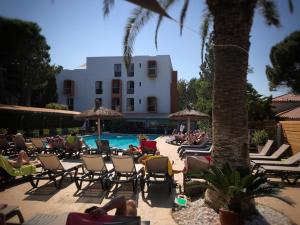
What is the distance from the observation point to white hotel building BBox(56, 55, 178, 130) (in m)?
41.7

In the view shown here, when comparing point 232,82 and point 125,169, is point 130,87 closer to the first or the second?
point 125,169

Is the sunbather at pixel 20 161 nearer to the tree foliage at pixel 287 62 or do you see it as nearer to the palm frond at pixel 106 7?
the palm frond at pixel 106 7

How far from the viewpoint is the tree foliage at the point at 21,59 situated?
31625mm

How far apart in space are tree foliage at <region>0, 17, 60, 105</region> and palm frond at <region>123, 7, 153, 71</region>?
93.7 ft

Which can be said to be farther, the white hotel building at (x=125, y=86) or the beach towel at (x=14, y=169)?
the white hotel building at (x=125, y=86)

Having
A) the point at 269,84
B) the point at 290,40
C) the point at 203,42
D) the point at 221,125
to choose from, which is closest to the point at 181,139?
the point at 269,84

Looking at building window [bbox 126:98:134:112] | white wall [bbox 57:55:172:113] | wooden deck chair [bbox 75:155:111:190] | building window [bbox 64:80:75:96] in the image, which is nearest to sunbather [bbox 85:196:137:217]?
wooden deck chair [bbox 75:155:111:190]

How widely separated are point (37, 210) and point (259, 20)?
7.85 meters

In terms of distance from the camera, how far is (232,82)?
5.53 metres

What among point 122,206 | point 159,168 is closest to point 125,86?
point 159,168

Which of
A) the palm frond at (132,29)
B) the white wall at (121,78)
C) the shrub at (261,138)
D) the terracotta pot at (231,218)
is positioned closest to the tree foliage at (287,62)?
the shrub at (261,138)

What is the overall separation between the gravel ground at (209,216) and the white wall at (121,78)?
3565 cm

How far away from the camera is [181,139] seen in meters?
22.5

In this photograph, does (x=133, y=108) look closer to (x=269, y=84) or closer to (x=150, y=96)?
(x=150, y=96)
